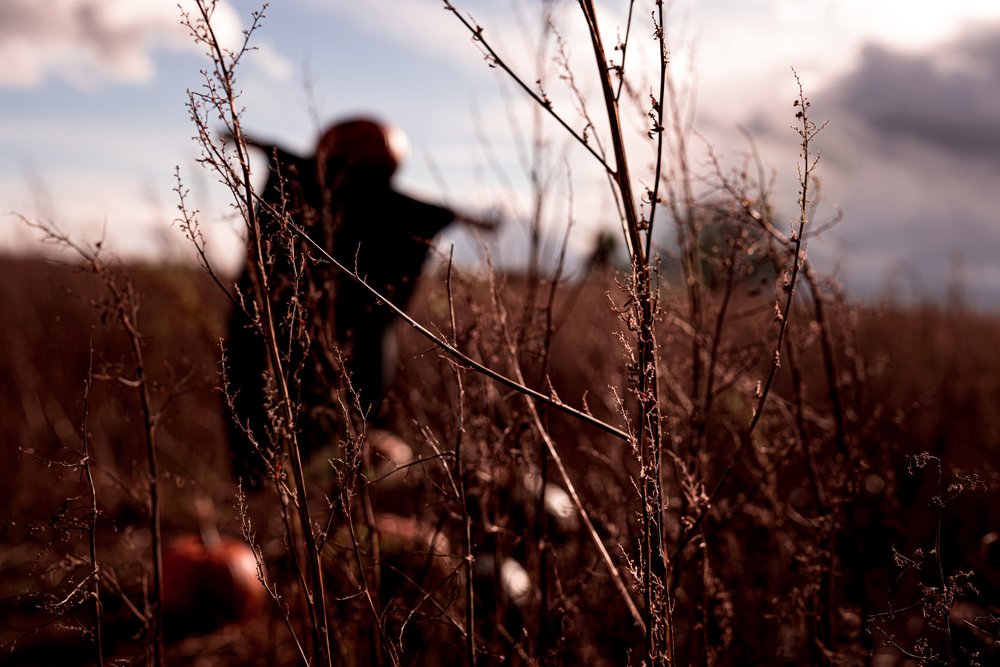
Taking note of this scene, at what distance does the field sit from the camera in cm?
161

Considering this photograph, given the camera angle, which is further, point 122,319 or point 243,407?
point 243,407

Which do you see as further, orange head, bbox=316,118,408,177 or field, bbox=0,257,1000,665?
orange head, bbox=316,118,408,177

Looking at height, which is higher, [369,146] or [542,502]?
[369,146]

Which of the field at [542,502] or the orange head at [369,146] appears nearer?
the field at [542,502]

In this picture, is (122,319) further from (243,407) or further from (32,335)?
(32,335)

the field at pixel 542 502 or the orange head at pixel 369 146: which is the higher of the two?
the orange head at pixel 369 146

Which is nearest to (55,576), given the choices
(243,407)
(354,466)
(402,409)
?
(243,407)

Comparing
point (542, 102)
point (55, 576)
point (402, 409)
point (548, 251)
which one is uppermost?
point (542, 102)

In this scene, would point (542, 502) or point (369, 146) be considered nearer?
point (542, 502)

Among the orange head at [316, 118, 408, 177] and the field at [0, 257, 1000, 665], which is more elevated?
the orange head at [316, 118, 408, 177]

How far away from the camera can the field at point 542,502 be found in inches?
63.2

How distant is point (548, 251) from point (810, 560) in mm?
1144

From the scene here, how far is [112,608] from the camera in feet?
14.0

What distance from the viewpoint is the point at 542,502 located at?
1729mm
